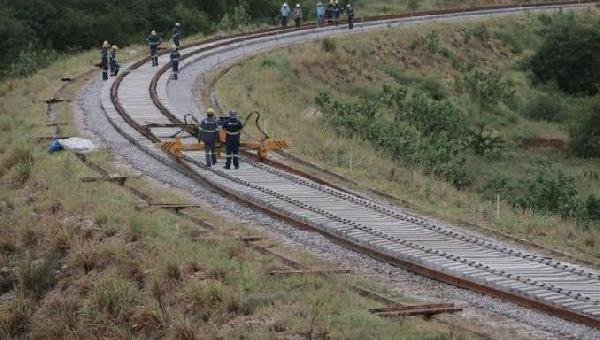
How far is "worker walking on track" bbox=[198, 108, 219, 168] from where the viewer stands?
2097 cm

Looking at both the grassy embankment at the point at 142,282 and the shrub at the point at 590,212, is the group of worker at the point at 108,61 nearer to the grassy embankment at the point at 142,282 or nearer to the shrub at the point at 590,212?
the grassy embankment at the point at 142,282

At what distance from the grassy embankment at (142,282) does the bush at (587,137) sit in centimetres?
2200

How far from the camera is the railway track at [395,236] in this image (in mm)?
12992

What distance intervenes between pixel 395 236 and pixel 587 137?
22.9 m

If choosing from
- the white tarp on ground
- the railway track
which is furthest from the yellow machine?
the white tarp on ground

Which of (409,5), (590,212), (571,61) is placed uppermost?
(409,5)

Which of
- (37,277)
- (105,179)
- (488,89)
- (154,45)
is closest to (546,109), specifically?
(488,89)

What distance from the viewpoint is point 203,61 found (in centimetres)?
4044

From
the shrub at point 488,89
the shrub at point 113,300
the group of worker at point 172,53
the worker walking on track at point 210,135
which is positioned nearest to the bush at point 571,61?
the shrub at point 488,89

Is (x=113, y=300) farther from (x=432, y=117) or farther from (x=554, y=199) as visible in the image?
(x=432, y=117)

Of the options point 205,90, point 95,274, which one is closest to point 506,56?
point 205,90

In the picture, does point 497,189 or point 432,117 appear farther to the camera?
point 432,117

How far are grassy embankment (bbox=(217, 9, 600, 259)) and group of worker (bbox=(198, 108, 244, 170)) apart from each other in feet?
8.76

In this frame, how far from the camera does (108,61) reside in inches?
1417
